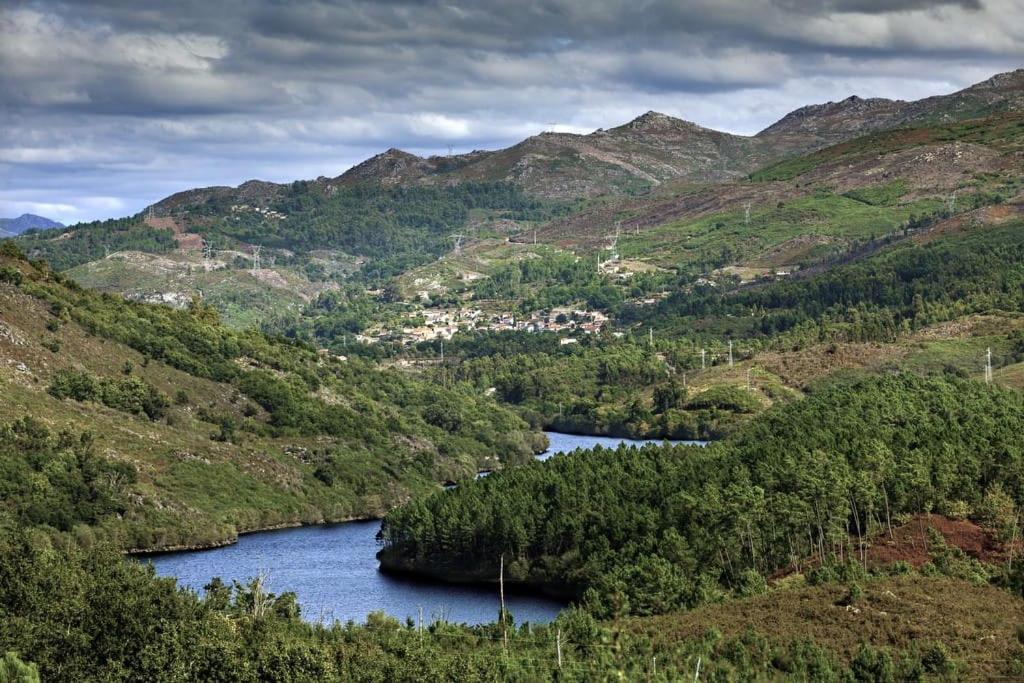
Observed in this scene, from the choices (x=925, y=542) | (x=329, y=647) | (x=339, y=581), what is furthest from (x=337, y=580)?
(x=925, y=542)

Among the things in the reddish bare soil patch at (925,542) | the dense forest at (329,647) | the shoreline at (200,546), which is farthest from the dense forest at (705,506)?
the shoreline at (200,546)

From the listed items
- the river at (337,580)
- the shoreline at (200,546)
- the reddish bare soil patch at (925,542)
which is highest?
the reddish bare soil patch at (925,542)

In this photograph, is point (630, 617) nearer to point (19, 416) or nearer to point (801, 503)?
point (801, 503)

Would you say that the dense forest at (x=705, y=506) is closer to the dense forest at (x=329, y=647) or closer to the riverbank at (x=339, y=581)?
the riverbank at (x=339, y=581)

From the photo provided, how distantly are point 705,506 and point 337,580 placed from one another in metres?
36.3

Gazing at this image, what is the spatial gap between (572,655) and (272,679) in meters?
19.1

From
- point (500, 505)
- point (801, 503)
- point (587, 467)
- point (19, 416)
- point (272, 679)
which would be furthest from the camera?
point (19, 416)

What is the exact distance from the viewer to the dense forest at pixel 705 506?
129m

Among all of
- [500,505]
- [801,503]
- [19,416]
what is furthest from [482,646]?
[19,416]

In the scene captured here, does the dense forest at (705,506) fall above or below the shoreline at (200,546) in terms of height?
above

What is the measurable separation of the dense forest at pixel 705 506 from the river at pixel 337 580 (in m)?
4.32

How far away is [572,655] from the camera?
102 meters

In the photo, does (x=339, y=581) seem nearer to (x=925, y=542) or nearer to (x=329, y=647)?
(x=329, y=647)

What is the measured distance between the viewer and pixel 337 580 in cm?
15138
